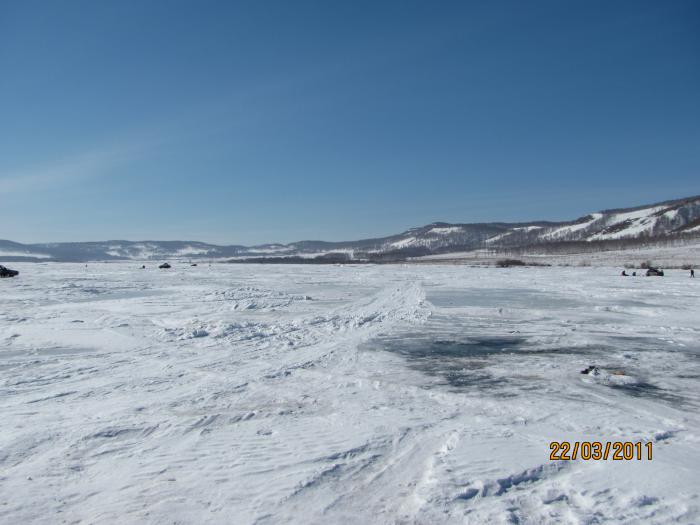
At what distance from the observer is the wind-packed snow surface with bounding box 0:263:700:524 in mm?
4008

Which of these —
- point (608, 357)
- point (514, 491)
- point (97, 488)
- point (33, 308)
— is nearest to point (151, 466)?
point (97, 488)

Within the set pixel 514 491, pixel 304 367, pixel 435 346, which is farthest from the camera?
pixel 435 346

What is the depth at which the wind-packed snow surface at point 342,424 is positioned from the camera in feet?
13.1

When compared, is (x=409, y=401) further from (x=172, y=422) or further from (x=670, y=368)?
(x=670, y=368)

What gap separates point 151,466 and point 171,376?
12.1ft

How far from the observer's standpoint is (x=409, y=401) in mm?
6773
